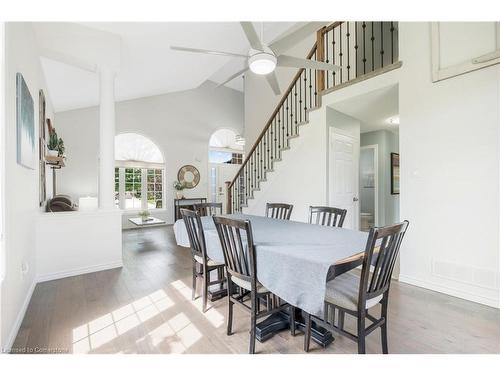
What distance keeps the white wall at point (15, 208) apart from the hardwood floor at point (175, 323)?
20cm

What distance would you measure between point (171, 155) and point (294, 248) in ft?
21.1

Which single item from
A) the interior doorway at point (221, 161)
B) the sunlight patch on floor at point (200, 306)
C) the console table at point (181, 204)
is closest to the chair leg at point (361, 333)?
the sunlight patch on floor at point (200, 306)

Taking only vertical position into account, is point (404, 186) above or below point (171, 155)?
below

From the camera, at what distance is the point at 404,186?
2926mm

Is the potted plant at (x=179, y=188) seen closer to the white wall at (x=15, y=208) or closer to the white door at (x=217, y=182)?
the white door at (x=217, y=182)

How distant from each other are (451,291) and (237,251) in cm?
231

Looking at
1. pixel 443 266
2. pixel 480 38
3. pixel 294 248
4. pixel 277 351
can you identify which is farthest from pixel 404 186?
pixel 277 351

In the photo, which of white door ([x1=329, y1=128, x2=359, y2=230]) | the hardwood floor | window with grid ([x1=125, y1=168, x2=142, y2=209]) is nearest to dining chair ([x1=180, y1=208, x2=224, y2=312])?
the hardwood floor

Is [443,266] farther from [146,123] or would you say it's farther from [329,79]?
[146,123]

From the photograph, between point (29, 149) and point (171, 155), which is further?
point (171, 155)

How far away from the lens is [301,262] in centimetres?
148

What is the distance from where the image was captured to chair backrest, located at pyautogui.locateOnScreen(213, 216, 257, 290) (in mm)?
1694

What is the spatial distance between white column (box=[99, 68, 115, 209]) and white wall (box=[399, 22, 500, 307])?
3699 millimetres

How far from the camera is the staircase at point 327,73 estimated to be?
3.74 meters
